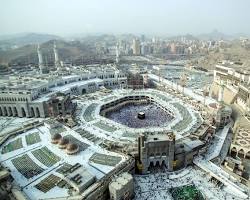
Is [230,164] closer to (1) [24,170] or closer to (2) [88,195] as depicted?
(2) [88,195]

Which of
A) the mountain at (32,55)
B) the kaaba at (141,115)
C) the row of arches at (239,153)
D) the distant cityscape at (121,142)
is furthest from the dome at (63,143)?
the mountain at (32,55)

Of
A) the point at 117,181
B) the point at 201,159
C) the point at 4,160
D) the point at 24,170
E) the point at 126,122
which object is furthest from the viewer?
the point at 126,122

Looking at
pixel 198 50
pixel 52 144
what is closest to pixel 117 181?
pixel 52 144

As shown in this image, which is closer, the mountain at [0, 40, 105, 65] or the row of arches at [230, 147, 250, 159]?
the row of arches at [230, 147, 250, 159]

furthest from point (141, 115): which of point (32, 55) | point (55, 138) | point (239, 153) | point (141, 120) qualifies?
point (32, 55)

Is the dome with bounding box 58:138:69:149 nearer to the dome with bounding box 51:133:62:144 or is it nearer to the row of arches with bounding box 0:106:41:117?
the dome with bounding box 51:133:62:144

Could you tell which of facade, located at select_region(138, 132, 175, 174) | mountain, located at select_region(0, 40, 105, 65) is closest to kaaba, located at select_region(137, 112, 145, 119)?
facade, located at select_region(138, 132, 175, 174)
